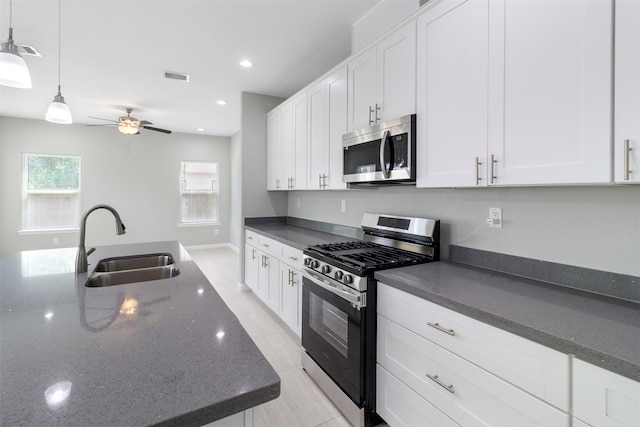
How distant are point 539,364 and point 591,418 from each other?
0.56ft

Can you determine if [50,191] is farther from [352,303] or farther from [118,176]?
[352,303]

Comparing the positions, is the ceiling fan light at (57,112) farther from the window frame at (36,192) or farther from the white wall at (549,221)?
the window frame at (36,192)

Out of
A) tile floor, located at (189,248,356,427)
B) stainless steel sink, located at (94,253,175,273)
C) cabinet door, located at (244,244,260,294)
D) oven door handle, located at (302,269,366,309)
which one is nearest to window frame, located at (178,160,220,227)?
tile floor, located at (189,248,356,427)

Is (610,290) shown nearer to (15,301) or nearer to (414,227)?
(414,227)

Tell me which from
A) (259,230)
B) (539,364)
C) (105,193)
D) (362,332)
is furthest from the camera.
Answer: (105,193)

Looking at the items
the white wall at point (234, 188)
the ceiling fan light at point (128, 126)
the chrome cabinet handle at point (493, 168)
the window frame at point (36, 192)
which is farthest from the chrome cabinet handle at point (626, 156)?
the window frame at point (36, 192)

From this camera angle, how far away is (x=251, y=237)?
3881 mm

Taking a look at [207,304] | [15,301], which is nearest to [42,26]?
[15,301]

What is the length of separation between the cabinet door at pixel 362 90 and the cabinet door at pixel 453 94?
44 cm

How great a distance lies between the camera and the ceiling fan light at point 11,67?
59.8 inches

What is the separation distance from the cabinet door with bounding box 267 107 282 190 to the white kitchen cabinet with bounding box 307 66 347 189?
82cm

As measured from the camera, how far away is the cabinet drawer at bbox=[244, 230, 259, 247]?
12.2 feet

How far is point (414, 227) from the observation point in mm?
2086

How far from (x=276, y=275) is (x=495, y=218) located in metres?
2.10
